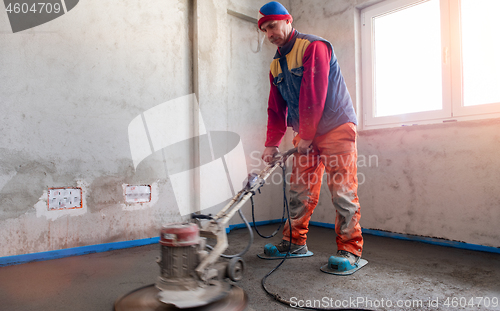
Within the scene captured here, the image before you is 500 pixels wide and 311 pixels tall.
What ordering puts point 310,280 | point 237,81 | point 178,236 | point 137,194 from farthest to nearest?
point 237,81, point 137,194, point 310,280, point 178,236

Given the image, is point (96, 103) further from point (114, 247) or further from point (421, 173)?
point (421, 173)

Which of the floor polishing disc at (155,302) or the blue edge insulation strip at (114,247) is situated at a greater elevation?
the floor polishing disc at (155,302)

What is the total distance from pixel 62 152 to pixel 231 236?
1.61 metres

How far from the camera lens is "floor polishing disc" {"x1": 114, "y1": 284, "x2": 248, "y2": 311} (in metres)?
1.29

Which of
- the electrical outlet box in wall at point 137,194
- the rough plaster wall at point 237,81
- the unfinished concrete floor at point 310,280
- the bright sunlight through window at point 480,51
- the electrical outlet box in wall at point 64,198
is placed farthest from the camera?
the rough plaster wall at point 237,81

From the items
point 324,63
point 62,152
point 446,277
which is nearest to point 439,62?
point 324,63

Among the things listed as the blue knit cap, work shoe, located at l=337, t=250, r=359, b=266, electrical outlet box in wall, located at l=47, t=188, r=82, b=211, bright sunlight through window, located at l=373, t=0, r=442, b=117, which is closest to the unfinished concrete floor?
work shoe, located at l=337, t=250, r=359, b=266

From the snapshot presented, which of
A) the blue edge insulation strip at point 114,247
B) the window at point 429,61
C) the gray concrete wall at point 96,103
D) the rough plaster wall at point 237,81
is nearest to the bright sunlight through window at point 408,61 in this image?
the window at point 429,61

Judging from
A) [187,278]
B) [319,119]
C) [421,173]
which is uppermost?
[319,119]

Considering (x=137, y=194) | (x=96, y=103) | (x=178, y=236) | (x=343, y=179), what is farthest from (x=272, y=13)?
(x=137, y=194)

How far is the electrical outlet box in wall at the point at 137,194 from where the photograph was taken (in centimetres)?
265

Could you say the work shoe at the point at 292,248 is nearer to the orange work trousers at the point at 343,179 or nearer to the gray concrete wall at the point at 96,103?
Answer: the orange work trousers at the point at 343,179

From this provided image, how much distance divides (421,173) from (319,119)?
137 centimetres

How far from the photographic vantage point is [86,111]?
245cm
